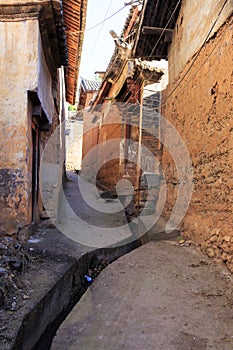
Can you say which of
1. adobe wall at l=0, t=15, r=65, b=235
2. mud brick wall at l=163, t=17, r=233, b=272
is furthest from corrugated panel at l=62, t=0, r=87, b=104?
mud brick wall at l=163, t=17, r=233, b=272

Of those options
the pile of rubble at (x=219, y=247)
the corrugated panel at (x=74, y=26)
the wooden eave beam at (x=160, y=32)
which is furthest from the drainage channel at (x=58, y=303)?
the wooden eave beam at (x=160, y=32)

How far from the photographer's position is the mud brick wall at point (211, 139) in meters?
3.59

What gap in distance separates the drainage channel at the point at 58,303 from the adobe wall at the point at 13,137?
3.72 feet

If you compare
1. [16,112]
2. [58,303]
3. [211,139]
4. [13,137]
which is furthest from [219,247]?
[16,112]

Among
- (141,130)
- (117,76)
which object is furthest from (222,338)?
(117,76)

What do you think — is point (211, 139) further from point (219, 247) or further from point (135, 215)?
point (135, 215)

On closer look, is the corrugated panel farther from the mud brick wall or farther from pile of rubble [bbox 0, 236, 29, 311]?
pile of rubble [bbox 0, 236, 29, 311]

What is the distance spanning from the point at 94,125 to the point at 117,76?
6.68 metres

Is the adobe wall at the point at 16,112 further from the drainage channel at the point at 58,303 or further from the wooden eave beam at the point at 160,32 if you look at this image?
the wooden eave beam at the point at 160,32

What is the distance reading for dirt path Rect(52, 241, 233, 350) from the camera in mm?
2424

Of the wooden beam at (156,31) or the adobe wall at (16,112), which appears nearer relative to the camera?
the adobe wall at (16,112)

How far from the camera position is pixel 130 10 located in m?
8.18

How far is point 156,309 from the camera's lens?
9.51ft

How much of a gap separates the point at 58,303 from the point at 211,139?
2.86m
